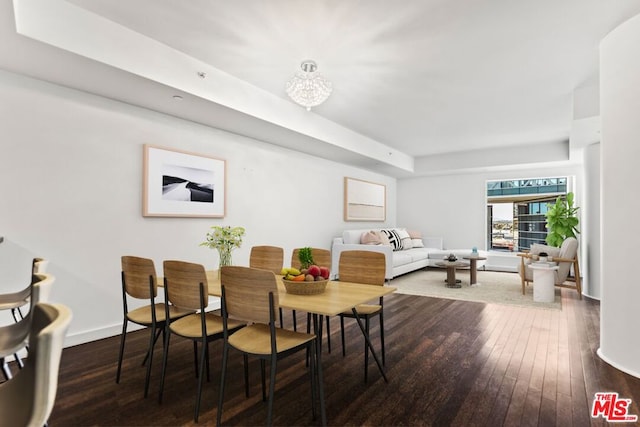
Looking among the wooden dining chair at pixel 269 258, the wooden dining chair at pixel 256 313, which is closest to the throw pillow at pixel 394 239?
the wooden dining chair at pixel 269 258

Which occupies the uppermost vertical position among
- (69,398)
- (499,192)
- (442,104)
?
(442,104)

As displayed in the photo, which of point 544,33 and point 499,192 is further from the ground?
point 544,33

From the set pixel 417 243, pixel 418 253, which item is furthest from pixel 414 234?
pixel 418 253

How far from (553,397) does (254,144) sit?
439cm

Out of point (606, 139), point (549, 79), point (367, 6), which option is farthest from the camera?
point (549, 79)

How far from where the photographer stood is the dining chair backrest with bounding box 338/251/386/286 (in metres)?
2.79

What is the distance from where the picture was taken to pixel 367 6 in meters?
2.64

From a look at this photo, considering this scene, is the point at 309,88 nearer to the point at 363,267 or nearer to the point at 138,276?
the point at 363,267

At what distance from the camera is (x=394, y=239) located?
7812 mm

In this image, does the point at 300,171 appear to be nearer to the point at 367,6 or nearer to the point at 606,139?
the point at 367,6

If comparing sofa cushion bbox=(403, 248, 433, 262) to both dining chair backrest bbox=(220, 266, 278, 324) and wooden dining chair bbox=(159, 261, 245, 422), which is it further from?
dining chair backrest bbox=(220, 266, 278, 324)

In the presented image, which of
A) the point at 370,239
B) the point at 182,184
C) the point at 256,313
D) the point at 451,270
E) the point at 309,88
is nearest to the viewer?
the point at 256,313

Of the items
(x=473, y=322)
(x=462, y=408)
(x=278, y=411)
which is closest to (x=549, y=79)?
(x=473, y=322)

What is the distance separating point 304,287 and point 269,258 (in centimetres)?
130
